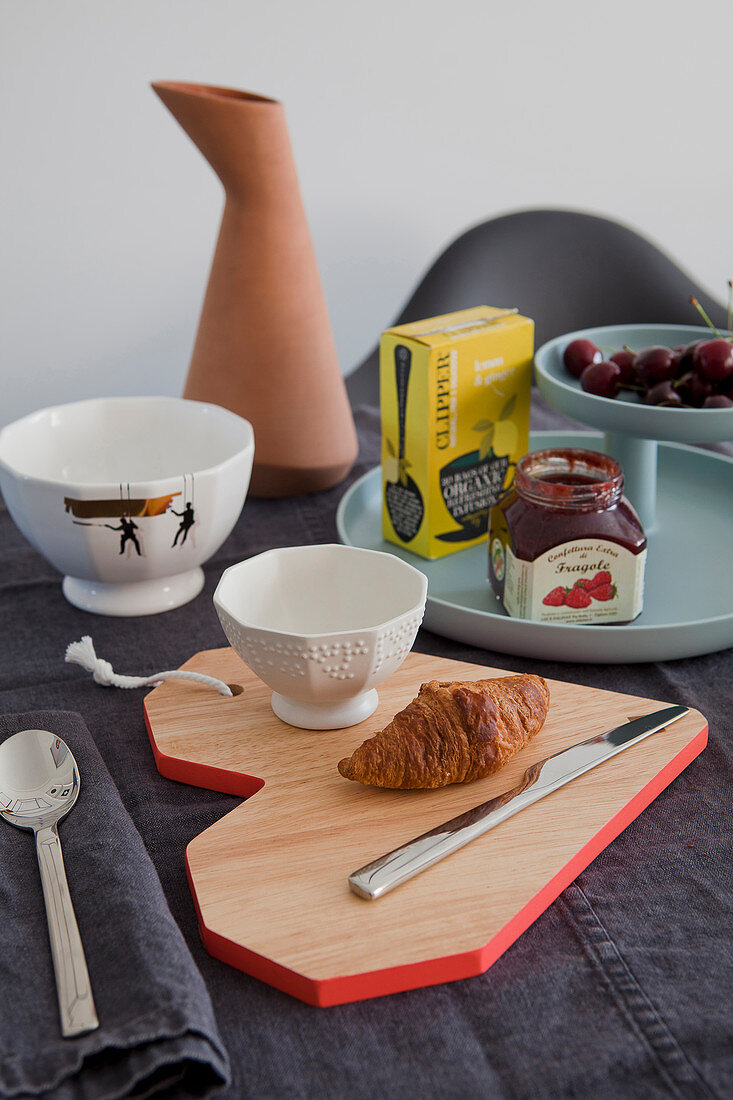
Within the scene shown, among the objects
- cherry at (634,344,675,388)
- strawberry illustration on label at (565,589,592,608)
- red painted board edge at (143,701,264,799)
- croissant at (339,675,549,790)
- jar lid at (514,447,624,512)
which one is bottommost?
red painted board edge at (143,701,264,799)

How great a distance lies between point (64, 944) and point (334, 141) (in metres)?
1.35

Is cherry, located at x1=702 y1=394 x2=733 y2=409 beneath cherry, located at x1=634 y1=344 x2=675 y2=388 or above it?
beneath

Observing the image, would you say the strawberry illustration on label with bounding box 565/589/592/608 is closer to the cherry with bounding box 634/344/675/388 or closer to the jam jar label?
the jam jar label

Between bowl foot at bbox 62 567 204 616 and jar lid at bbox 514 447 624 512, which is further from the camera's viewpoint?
bowl foot at bbox 62 567 204 616

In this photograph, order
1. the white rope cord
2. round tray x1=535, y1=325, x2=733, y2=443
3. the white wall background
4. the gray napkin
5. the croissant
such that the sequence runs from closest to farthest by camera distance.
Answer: the gray napkin, the croissant, the white rope cord, round tray x1=535, y1=325, x2=733, y2=443, the white wall background

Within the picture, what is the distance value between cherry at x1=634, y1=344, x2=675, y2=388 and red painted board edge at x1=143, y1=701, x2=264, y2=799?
53 cm

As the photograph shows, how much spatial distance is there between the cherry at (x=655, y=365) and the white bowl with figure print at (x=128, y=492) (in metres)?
0.36

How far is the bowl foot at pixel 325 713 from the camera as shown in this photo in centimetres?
63

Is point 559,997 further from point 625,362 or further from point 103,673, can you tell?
point 625,362

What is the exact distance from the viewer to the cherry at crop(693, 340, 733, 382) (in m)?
0.84

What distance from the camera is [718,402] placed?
83 centimetres

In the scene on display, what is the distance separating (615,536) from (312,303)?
464 mm

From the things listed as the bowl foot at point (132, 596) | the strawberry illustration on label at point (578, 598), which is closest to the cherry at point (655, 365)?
the strawberry illustration on label at point (578, 598)

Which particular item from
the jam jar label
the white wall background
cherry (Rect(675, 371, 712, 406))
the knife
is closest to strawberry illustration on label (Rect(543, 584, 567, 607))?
the jam jar label
